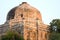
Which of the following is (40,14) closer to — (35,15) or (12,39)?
(35,15)

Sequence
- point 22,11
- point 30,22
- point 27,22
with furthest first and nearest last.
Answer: point 22,11 → point 30,22 → point 27,22

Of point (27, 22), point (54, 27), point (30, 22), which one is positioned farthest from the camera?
point (54, 27)

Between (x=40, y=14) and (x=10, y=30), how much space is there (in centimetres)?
614

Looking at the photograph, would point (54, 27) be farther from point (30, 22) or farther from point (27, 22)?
point (27, 22)

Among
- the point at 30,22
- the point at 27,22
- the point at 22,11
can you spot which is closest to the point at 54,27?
the point at 30,22

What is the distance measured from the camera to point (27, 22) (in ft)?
157

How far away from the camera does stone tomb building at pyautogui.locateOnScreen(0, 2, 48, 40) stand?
4722 cm

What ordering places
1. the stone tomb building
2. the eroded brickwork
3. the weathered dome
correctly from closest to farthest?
the stone tomb building → the eroded brickwork → the weathered dome

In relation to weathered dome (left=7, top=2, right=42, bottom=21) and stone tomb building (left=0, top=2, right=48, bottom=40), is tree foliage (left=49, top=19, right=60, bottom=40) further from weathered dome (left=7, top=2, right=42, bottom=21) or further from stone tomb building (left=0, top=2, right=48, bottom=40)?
weathered dome (left=7, top=2, right=42, bottom=21)

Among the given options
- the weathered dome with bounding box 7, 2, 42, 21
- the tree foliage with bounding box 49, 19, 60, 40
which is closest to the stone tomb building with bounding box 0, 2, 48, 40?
the weathered dome with bounding box 7, 2, 42, 21

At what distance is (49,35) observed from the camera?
48.1m

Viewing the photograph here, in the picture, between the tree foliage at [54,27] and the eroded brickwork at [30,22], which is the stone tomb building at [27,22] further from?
the tree foliage at [54,27]

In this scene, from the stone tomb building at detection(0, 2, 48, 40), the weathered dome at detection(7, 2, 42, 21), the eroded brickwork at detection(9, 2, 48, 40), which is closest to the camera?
the stone tomb building at detection(0, 2, 48, 40)

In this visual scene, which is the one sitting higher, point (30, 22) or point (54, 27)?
point (30, 22)
